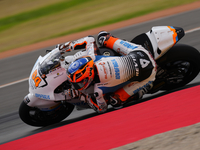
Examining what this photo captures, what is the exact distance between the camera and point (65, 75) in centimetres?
387

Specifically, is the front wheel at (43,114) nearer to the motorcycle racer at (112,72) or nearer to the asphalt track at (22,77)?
the asphalt track at (22,77)

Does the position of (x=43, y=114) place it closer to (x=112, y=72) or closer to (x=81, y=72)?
(x=81, y=72)

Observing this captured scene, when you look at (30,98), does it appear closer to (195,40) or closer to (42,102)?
(42,102)

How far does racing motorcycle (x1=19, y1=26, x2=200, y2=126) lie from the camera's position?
3852 mm

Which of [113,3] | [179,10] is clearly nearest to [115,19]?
[179,10]

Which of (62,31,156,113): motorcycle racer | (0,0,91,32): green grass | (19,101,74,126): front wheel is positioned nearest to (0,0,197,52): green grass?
(0,0,91,32): green grass

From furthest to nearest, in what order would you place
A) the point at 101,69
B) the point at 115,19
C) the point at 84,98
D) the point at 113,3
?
1. the point at 113,3
2. the point at 115,19
3. the point at 84,98
4. the point at 101,69

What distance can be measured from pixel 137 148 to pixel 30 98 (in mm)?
2064

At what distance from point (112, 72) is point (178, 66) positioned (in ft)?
4.15

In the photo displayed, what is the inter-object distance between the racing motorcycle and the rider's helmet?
1.21 feet

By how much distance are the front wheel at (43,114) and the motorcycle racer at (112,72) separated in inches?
24.0

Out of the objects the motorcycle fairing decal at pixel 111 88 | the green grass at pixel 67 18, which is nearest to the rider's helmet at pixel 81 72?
the motorcycle fairing decal at pixel 111 88

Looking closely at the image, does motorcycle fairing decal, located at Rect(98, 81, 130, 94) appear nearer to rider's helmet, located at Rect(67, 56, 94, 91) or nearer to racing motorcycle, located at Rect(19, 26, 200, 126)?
rider's helmet, located at Rect(67, 56, 94, 91)

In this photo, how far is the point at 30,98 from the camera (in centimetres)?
405
